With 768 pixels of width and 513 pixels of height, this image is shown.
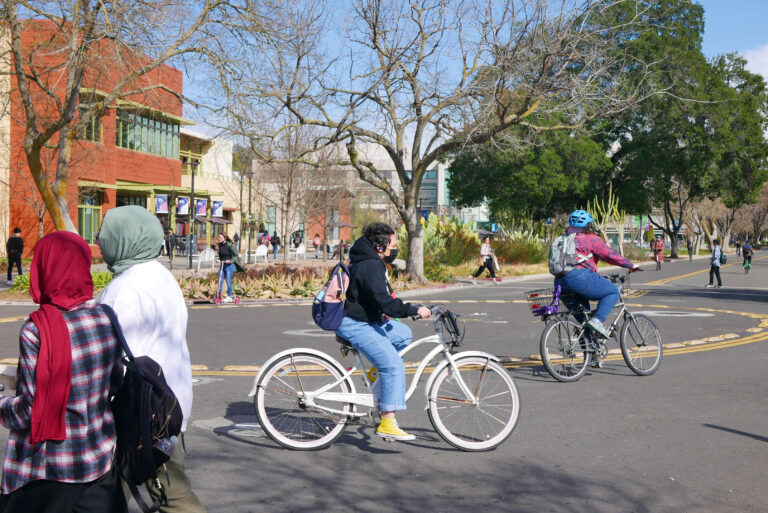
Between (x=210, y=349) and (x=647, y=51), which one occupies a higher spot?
(x=647, y=51)

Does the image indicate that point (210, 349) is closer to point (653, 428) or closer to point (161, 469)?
point (653, 428)

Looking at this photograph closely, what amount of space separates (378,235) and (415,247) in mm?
20132

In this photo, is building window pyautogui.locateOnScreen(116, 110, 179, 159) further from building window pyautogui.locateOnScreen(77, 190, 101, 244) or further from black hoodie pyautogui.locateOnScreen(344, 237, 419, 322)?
black hoodie pyautogui.locateOnScreen(344, 237, 419, 322)

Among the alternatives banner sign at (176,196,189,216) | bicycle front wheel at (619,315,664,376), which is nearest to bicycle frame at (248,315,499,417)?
bicycle front wheel at (619,315,664,376)

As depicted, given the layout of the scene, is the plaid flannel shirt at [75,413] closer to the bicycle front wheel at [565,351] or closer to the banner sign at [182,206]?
the bicycle front wheel at [565,351]

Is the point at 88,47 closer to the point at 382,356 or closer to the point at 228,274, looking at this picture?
the point at 228,274

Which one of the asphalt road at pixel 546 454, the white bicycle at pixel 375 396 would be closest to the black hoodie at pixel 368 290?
the white bicycle at pixel 375 396

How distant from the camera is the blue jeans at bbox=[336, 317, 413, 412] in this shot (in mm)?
5859

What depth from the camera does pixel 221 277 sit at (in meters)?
19.5

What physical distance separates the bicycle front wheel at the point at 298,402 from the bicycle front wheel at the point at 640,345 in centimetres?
408

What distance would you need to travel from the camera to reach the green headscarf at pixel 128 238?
3.59 metres

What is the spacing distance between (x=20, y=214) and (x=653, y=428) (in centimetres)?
3703

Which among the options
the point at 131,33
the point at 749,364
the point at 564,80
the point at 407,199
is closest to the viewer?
the point at 749,364

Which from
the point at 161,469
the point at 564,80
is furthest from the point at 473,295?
the point at 161,469
